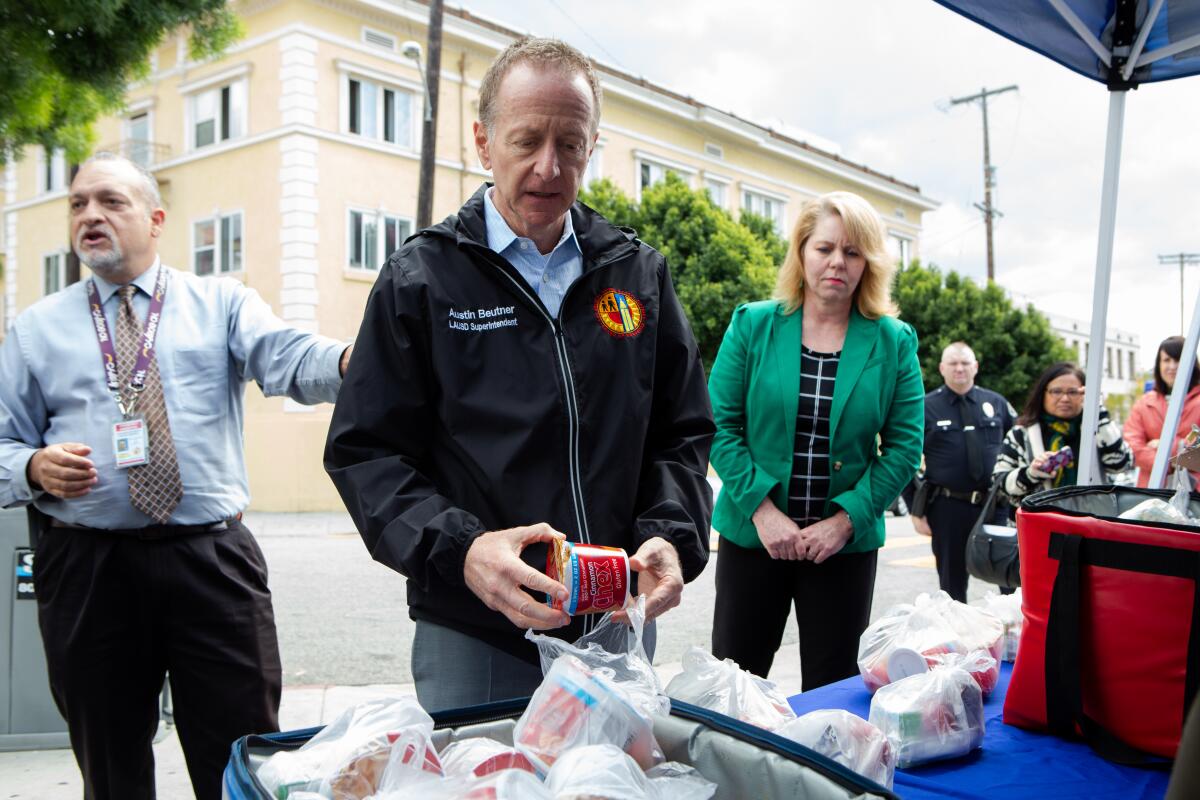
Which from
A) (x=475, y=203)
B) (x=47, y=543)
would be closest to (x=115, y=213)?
(x=47, y=543)

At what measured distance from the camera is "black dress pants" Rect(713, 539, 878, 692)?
8.60ft

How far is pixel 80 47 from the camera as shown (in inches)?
223

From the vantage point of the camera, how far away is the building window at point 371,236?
734 inches

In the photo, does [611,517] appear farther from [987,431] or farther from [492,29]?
[492,29]

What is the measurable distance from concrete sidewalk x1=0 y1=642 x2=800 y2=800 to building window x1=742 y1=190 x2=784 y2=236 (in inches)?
914

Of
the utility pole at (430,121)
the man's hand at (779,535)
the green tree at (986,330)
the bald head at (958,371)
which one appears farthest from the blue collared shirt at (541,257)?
the green tree at (986,330)

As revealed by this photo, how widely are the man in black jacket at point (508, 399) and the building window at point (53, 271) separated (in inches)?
923

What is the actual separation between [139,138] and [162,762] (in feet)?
64.7

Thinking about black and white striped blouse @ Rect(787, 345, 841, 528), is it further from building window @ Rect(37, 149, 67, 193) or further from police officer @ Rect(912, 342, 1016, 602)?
building window @ Rect(37, 149, 67, 193)

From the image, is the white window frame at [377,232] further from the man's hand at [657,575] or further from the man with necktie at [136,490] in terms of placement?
the man's hand at [657,575]

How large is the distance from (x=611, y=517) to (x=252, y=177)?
729 inches

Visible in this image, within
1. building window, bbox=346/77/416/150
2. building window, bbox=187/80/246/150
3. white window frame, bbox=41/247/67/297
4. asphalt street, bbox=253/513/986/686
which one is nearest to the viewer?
asphalt street, bbox=253/513/986/686

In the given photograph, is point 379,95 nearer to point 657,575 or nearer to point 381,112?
point 381,112

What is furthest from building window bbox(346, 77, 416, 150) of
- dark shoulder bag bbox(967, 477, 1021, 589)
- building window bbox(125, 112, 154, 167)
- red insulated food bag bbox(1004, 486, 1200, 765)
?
red insulated food bag bbox(1004, 486, 1200, 765)
